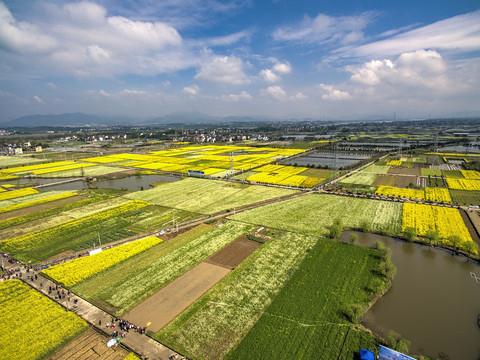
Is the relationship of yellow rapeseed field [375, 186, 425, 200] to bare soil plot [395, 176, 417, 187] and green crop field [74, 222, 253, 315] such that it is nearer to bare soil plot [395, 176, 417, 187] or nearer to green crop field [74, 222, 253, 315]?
bare soil plot [395, 176, 417, 187]

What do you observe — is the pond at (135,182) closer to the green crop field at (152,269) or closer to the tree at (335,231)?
the green crop field at (152,269)

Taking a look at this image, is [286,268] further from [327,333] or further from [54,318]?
[54,318]

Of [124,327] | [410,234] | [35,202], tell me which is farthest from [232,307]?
[35,202]

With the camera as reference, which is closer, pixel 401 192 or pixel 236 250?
pixel 236 250

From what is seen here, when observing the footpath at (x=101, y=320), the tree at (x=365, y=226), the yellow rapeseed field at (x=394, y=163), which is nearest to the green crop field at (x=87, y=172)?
the footpath at (x=101, y=320)

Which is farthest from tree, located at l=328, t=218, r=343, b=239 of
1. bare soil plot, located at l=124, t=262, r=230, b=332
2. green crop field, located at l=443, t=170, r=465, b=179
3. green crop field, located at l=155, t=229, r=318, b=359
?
green crop field, located at l=443, t=170, r=465, b=179

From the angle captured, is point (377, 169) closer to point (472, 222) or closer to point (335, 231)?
point (472, 222)
